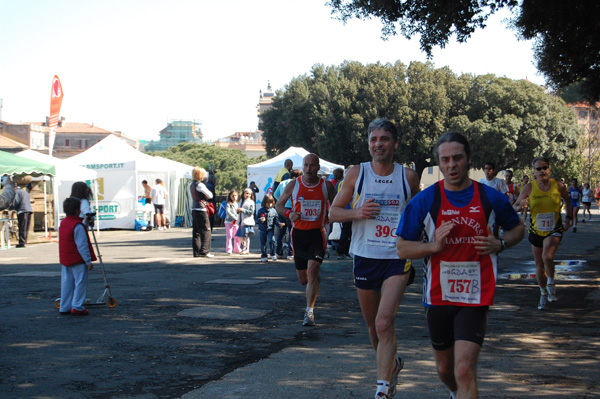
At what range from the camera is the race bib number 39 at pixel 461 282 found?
3785mm

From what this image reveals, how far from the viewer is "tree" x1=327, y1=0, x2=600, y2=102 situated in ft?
40.2

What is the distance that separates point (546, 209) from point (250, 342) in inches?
174

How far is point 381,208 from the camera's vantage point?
5172 mm

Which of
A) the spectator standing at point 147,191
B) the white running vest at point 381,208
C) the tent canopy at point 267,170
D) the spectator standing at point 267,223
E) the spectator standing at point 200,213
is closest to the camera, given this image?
the white running vest at point 381,208

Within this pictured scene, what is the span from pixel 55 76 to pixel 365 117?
30.5m

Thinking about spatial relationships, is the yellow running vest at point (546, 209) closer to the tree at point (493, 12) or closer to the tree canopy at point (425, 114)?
the tree at point (493, 12)

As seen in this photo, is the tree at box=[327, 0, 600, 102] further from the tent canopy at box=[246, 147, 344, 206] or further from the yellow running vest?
the tent canopy at box=[246, 147, 344, 206]

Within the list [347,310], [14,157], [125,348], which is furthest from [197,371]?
[14,157]

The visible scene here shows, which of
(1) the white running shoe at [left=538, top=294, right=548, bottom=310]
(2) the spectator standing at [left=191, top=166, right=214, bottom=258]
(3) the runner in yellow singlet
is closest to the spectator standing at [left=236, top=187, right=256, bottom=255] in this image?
(2) the spectator standing at [left=191, top=166, right=214, bottom=258]

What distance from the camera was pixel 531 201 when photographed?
9.05m

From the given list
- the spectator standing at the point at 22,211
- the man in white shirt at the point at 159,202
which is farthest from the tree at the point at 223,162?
the spectator standing at the point at 22,211

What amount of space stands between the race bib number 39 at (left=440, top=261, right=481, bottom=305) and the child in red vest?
5.69m

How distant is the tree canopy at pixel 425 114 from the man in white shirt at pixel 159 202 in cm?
2727

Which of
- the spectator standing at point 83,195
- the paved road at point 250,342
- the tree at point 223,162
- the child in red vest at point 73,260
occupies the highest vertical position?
the tree at point 223,162
